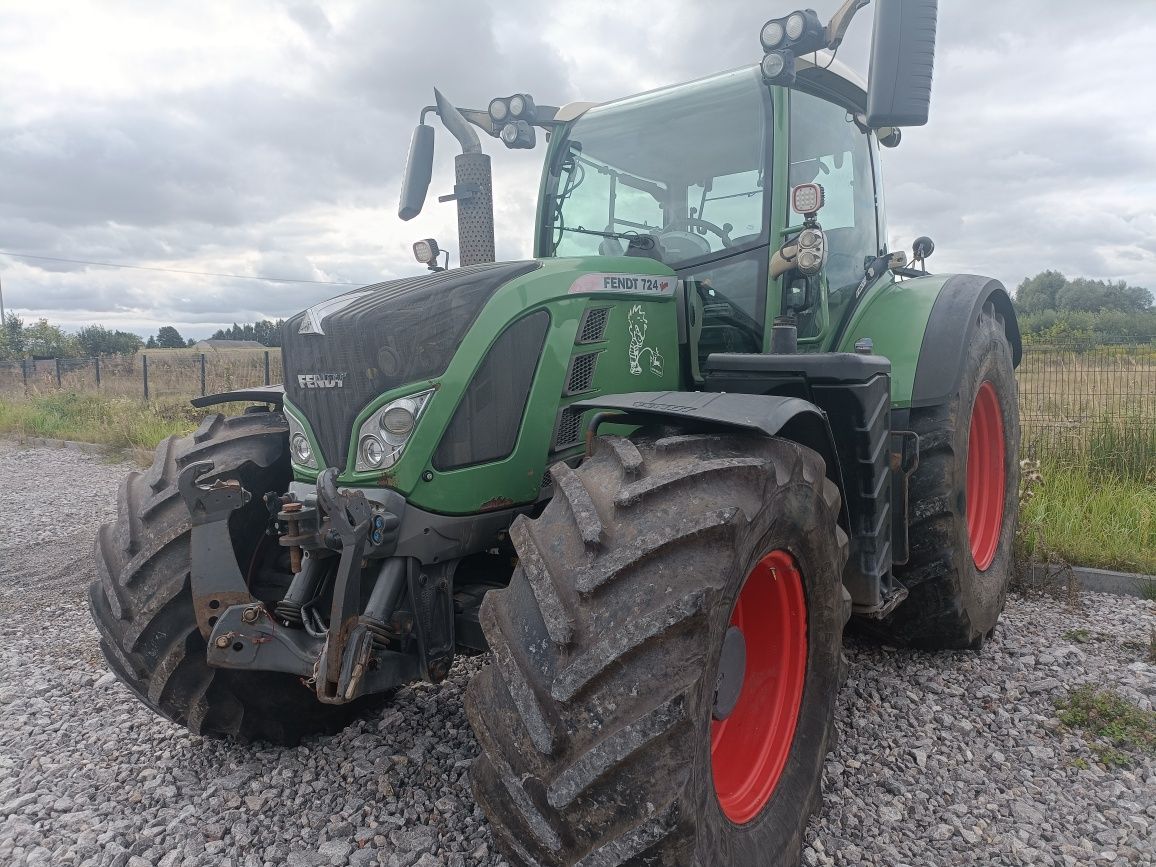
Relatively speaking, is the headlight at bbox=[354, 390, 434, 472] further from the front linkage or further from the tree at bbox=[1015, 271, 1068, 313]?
the tree at bbox=[1015, 271, 1068, 313]

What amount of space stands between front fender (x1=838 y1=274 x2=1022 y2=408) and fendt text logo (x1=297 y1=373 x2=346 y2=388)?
83.8 inches

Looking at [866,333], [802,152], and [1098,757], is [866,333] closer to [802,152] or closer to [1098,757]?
[802,152]

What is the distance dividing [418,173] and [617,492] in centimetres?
228

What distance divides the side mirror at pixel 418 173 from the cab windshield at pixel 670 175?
561 mm

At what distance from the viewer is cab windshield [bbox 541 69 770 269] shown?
3223 mm

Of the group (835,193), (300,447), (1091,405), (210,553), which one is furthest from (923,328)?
(1091,405)

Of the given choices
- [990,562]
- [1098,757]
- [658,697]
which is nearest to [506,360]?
[658,697]

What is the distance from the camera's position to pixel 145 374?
54.4ft

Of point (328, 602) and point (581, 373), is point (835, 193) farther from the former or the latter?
point (328, 602)

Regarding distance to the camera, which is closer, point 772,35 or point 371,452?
point 371,452

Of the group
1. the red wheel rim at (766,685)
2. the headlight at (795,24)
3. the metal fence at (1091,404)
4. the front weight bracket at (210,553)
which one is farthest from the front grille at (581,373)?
the metal fence at (1091,404)

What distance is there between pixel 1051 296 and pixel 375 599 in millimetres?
47327

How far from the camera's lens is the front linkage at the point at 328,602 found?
6.81 ft

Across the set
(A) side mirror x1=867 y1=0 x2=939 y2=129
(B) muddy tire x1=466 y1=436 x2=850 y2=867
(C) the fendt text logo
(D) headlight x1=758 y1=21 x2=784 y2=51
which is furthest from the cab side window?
(C) the fendt text logo
